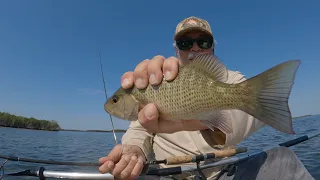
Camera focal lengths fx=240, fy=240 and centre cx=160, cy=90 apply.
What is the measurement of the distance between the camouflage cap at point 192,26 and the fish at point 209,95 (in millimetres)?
1818

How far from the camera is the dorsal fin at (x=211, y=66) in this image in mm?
2206

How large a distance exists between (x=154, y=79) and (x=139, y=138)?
68.4 inches

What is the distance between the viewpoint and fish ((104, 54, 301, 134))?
1.77 meters

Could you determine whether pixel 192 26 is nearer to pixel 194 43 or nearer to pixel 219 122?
pixel 194 43

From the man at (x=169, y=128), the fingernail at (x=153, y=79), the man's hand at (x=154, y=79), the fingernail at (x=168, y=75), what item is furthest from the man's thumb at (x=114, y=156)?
the fingernail at (x=168, y=75)

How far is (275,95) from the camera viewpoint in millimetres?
1716

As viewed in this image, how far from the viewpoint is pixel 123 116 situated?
2564 mm

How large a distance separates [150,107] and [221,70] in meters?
0.74

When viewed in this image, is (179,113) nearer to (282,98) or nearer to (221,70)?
(221,70)

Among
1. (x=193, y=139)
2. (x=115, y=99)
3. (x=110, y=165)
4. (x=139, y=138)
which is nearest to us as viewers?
(x=110, y=165)

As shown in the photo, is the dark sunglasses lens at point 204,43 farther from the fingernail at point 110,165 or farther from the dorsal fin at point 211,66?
the fingernail at point 110,165

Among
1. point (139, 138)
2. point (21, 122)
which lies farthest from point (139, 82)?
point (21, 122)

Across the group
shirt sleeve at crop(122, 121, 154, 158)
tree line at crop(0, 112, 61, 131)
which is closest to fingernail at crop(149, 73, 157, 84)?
shirt sleeve at crop(122, 121, 154, 158)

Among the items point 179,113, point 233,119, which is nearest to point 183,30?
point 233,119
